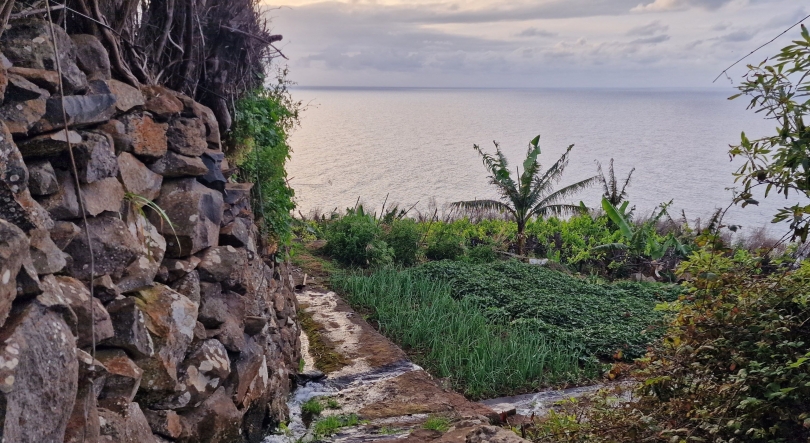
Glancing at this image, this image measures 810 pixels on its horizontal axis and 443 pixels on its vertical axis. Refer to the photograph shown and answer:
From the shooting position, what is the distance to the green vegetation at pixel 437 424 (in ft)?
18.4

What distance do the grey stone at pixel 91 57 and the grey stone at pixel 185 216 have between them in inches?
33.5

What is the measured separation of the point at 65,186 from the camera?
315 cm

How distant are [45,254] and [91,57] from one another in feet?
4.46

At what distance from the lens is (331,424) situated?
571 cm

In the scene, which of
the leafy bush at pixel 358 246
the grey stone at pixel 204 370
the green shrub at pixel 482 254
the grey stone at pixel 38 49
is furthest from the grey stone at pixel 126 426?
the green shrub at pixel 482 254

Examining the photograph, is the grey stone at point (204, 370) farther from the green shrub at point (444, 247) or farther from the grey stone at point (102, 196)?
the green shrub at point (444, 247)

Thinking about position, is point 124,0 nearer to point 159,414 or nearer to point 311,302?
point 159,414

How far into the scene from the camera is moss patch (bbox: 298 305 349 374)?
7.23 metres

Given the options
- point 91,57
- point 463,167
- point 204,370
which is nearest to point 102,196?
point 91,57

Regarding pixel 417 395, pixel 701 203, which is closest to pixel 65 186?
pixel 417 395

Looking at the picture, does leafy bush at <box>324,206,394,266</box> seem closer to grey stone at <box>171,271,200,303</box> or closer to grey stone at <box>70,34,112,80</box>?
grey stone at <box>171,271,200,303</box>

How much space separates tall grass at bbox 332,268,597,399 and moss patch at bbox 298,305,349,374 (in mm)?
1053

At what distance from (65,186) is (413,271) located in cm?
940

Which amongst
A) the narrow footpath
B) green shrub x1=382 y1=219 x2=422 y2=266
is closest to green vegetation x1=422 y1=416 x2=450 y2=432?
the narrow footpath
